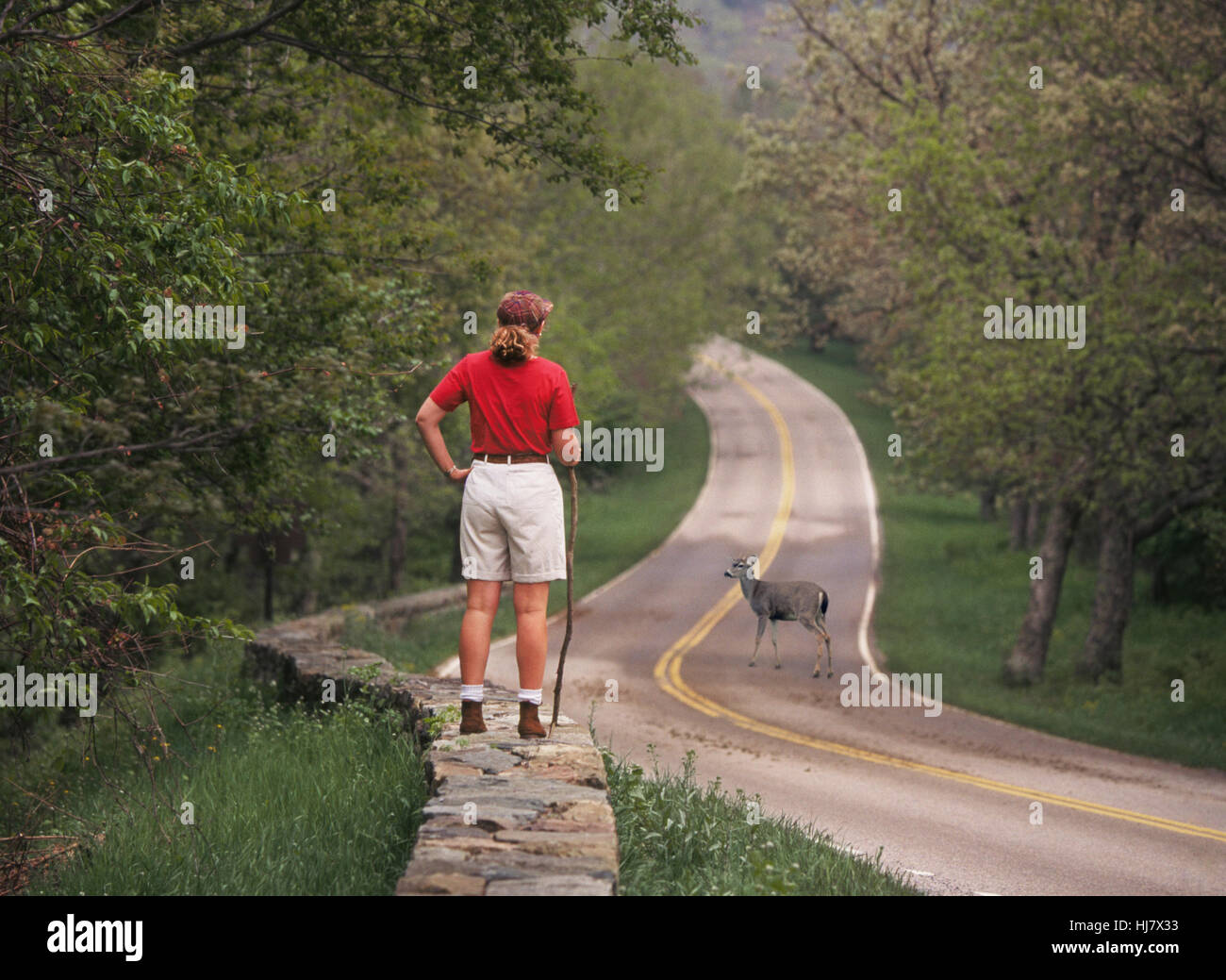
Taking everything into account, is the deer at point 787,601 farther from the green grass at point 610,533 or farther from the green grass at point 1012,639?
the green grass at point 1012,639

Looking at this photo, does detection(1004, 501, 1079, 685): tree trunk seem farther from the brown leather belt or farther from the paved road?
the brown leather belt

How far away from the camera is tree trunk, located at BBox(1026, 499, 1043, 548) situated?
3541cm

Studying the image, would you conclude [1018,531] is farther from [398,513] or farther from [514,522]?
[514,522]

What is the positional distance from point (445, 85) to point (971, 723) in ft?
38.9

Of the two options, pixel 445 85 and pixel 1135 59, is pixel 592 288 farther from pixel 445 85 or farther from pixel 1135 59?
pixel 445 85

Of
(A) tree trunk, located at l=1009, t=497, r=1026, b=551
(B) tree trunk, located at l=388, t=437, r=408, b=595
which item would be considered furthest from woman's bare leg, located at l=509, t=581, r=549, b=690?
(A) tree trunk, located at l=1009, t=497, r=1026, b=551

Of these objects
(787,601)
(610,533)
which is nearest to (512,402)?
(787,601)

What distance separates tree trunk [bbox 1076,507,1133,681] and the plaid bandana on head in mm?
16630

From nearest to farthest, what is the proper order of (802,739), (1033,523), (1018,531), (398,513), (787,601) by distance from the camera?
(787,601) < (802,739) < (398,513) < (1033,523) < (1018,531)

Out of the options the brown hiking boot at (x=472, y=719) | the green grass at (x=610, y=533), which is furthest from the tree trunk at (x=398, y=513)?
the brown hiking boot at (x=472, y=719)

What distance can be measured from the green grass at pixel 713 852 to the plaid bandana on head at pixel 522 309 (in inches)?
111

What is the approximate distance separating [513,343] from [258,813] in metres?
3.28

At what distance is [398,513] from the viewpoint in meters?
29.3
